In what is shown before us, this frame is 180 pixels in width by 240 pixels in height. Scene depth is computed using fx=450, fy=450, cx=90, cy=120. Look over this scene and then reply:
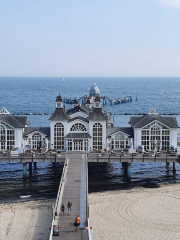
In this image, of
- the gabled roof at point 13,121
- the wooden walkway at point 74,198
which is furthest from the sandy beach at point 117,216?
the gabled roof at point 13,121

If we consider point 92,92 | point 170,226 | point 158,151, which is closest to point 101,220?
point 170,226

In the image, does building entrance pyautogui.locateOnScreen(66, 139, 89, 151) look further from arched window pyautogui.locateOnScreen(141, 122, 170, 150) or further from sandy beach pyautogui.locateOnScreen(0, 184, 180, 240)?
sandy beach pyautogui.locateOnScreen(0, 184, 180, 240)

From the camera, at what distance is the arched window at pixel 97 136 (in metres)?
56.6

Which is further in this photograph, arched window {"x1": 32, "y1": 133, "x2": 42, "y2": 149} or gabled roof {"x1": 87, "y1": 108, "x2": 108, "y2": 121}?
arched window {"x1": 32, "y1": 133, "x2": 42, "y2": 149}

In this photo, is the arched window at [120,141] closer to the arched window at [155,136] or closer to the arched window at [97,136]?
the arched window at [97,136]

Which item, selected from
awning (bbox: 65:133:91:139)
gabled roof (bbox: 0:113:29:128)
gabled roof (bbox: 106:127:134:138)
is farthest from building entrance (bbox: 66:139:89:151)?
gabled roof (bbox: 0:113:29:128)

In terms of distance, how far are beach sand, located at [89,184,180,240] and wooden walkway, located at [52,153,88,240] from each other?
1.61m

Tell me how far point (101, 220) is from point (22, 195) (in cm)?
1177

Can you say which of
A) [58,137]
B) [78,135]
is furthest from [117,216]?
[58,137]

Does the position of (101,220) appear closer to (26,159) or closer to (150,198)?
(150,198)

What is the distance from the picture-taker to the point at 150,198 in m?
43.6

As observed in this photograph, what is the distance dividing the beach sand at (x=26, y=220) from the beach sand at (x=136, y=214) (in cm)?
392

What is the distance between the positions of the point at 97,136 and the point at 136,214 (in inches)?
754

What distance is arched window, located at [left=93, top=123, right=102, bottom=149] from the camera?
186ft
